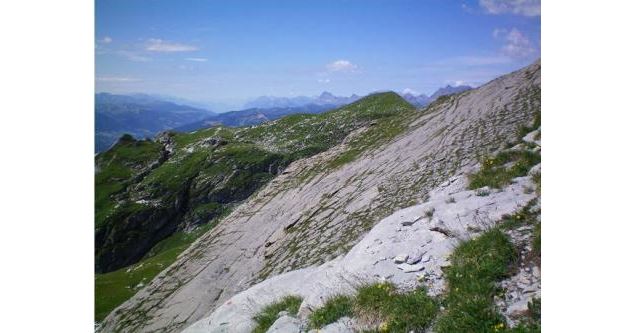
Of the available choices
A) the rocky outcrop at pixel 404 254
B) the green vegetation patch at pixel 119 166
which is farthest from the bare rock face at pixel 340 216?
the green vegetation patch at pixel 119 166

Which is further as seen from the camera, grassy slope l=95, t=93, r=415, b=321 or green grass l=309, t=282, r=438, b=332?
grassy slope l=95, t=93, r=415, b=321

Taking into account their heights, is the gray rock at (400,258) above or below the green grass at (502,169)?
below

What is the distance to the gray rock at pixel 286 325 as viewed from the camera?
6556 millimetres

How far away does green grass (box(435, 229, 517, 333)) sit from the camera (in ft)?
16.7

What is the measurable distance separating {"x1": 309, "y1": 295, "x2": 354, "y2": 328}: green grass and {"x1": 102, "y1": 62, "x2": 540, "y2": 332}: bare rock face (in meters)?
0.36

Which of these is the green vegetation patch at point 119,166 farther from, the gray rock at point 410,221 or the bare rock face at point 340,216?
the gray rock at point 410,221

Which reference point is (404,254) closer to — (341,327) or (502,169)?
(341,327)

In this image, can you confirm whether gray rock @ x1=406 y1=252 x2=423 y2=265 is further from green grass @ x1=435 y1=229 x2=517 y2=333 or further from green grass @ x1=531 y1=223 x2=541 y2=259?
green grass @ x1=531 y1=223 x2=541 y2=259

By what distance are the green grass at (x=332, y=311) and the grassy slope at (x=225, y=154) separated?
2126 inches

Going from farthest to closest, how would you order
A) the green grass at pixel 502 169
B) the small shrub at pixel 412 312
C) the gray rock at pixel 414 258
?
1. the green grass at pixel 502 169
2. the gray rock at pixel 414 258
3. the small shrub at pixel 412 312

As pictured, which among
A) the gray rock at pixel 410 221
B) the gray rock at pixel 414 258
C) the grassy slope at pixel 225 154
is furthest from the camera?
the grassy slope at pixel 225 154

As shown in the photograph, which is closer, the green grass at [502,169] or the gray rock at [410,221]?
the green grass at [502,169]

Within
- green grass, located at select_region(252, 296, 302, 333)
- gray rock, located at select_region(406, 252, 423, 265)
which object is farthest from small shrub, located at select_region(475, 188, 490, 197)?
green grass, located at select_region(252, 296, 302, 333)
